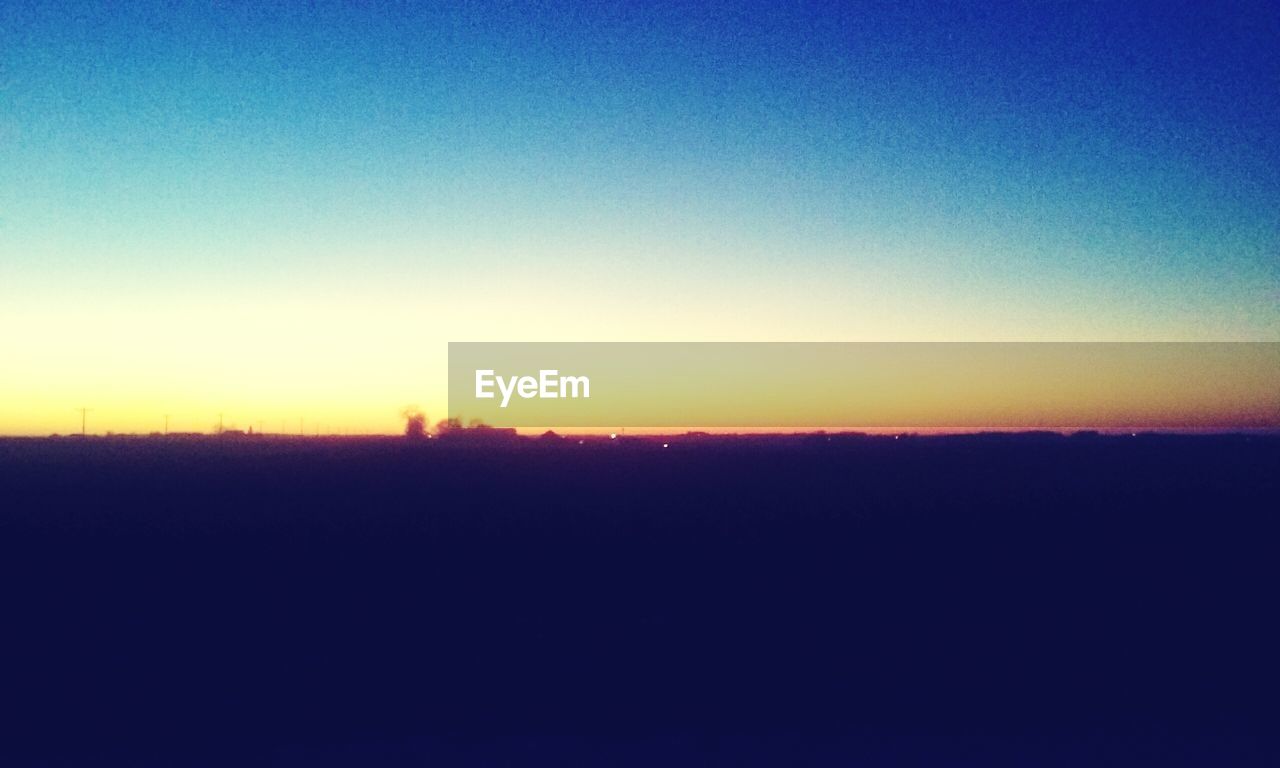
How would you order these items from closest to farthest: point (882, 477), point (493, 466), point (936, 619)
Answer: point (936, 619), point (882, 477), point (493, 466)

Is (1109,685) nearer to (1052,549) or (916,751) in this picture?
(916,751)

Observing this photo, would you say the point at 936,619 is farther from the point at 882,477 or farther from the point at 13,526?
the point at 882,477

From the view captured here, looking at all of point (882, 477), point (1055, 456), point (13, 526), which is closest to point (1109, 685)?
point (13, 526)

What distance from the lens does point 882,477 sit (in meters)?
42.2

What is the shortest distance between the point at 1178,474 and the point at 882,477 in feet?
52.5

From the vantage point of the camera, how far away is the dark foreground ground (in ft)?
21.6

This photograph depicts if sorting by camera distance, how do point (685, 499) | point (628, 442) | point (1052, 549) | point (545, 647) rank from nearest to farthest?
point (545, 647), point (1052, 549), point (685, 499), point (628, 442)

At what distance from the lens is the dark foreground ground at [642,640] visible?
6.59 m

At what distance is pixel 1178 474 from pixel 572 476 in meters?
31.1

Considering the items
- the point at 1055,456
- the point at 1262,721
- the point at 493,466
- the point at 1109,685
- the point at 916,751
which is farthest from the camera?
the point at 1055,456

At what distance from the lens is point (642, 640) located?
984 centimetres

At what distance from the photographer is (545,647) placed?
9.57 m

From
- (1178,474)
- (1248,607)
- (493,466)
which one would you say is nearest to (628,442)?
(493,466)

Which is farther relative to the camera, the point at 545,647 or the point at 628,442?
the point at 628,442
